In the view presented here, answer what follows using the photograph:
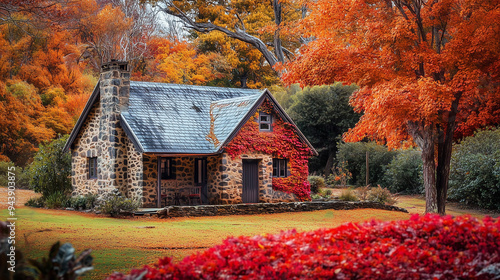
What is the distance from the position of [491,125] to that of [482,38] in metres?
11.0

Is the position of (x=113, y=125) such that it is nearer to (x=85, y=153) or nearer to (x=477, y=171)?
(x=85, y=153)

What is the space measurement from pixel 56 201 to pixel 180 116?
21.5 feet

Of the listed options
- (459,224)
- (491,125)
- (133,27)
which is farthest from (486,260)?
(133,27)

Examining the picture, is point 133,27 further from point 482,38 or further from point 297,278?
point 297,278

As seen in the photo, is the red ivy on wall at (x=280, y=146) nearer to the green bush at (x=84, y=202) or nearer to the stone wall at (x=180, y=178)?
the stone wall at (x=180, y=178)

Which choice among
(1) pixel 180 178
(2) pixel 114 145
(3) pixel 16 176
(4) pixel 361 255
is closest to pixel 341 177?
(1) pixel 180 178

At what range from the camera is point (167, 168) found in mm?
22469

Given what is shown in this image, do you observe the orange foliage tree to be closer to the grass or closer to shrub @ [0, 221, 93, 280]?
the grass

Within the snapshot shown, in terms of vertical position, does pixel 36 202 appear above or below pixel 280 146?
below

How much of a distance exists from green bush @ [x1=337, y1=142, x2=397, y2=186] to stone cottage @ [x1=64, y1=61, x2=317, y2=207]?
10164 millimetres

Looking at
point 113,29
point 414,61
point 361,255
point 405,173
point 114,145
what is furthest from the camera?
point 113,29

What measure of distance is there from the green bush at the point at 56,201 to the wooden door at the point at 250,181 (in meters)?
7.89

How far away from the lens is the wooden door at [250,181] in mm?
22672

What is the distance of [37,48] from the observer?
112 ft
